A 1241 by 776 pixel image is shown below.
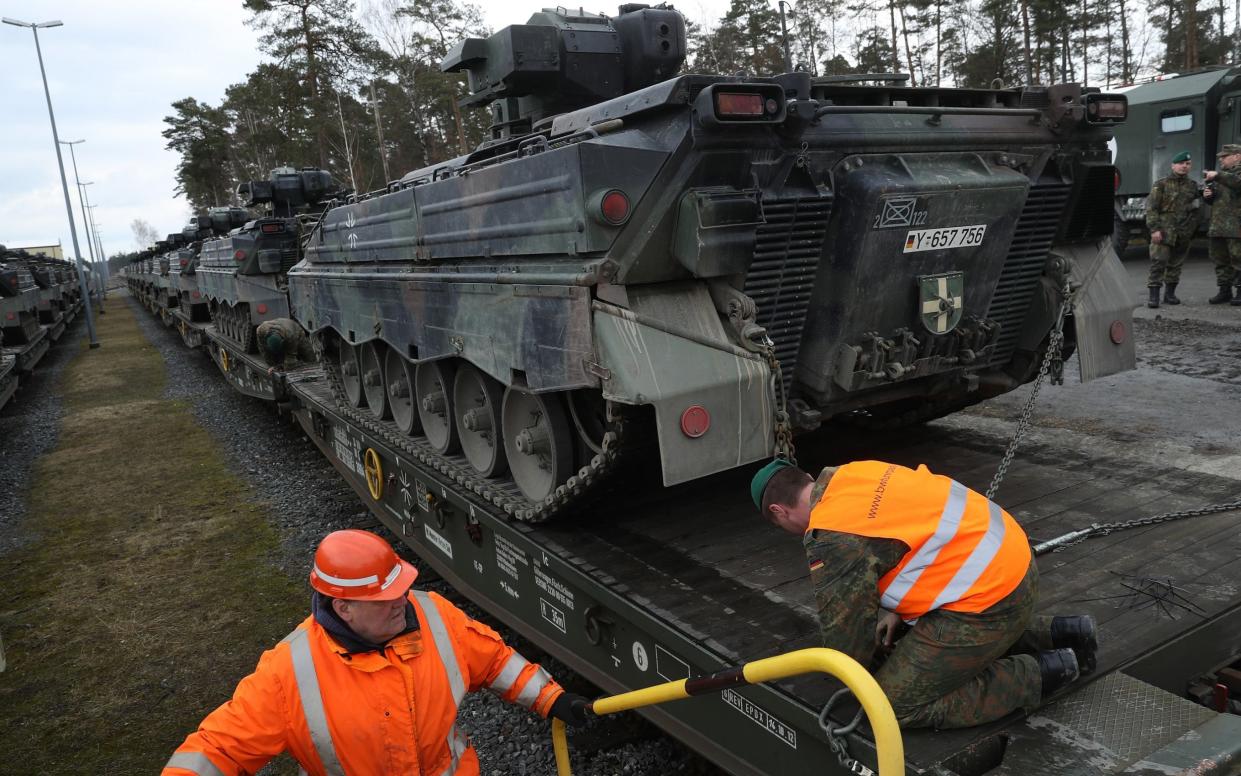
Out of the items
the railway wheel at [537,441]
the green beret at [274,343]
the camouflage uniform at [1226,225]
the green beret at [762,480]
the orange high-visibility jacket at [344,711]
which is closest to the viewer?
the orange high-visibility jacket at [344,711]

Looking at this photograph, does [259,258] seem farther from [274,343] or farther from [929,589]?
[929,589]

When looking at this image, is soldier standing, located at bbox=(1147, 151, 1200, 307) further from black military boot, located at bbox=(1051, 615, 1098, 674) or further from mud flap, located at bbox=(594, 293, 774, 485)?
black military boot, located at bbox=(1051, 615, 1098, 674)

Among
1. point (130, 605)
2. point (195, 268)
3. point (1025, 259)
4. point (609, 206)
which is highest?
point (195, 268)

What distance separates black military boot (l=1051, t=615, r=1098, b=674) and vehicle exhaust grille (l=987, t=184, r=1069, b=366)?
7.57 ft

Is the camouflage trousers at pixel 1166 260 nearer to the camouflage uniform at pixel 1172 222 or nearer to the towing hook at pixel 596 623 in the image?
the camouflage uniform at pixel 1172 222

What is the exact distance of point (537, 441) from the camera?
14.6 ft

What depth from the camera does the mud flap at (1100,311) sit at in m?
4.77

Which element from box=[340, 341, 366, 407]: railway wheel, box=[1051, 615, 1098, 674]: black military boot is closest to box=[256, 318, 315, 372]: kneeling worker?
box=[340, 341, 366, 407]: railway wheel

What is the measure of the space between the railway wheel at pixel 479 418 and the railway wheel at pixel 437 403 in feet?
0.27

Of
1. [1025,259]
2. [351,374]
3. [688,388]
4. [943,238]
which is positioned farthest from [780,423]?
[351,374]

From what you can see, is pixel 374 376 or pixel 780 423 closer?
pixel 780 423

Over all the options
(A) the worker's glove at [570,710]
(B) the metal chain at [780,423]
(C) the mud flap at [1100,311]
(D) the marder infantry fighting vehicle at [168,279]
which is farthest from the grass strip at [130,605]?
(D) the marder infantry fighting vehicle at [168,279]

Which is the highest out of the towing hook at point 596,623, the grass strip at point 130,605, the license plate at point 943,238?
the license plate at point 943,238

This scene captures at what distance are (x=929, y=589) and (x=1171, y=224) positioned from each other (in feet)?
36.9
